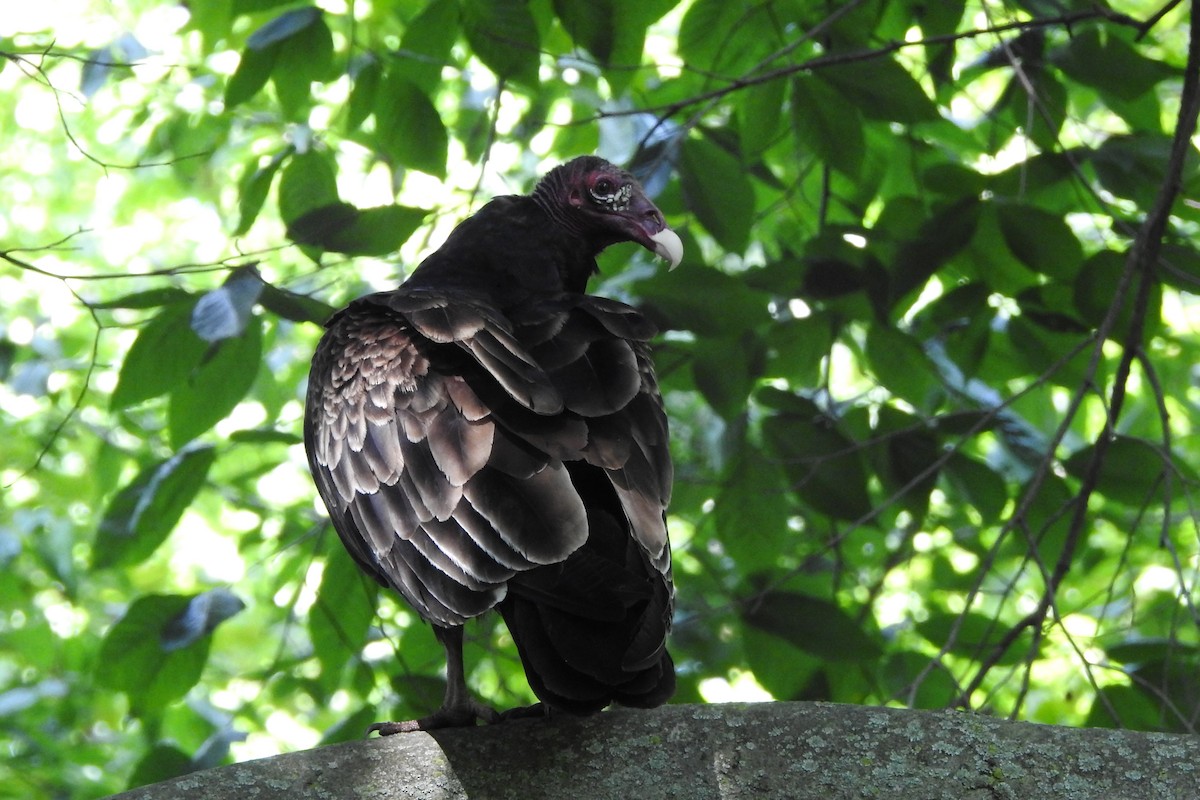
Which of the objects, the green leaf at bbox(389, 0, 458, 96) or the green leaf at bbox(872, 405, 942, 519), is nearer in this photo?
the green leaf at bbox(389, 0, 458, 96)

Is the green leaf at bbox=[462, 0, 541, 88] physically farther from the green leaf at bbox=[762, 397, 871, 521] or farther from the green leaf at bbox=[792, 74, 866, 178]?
the green leaf at bbox=[762, 397, 871, 521]

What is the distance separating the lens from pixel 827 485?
12.6 ft

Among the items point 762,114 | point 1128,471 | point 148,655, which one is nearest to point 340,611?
point 148,655

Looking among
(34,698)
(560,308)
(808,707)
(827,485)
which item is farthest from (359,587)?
(34,698)


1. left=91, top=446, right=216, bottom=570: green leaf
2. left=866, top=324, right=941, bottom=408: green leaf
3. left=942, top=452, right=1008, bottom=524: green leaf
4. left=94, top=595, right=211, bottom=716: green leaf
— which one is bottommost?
left=94, top=595, right=211, bottom=716: green leaf

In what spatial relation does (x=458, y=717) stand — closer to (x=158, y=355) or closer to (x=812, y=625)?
(x=812, y=625)

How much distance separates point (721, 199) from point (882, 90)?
22.7 inches

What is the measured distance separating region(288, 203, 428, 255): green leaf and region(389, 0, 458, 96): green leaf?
616mm

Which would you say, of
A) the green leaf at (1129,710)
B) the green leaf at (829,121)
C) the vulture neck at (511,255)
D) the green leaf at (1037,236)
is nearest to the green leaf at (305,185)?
the vulture neck at (511,255)

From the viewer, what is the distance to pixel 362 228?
3230 mm

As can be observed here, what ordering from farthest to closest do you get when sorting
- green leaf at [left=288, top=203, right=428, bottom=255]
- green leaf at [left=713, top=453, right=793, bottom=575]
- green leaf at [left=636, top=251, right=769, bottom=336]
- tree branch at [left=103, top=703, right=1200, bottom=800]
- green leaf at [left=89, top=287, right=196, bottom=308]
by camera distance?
1. green leaf at [left=713, top=453, right=793, bottom=575]
2. green leaf at [left=636, top=251, right=769, bottom=336]
3. green leaf at [left=288, top=203, right=428, bottom=255]
4. green leaf at [left=89, top=287, right=196, bottom=308]
5. tree branch at [left=103, top=703, right=1200, bottom=800]

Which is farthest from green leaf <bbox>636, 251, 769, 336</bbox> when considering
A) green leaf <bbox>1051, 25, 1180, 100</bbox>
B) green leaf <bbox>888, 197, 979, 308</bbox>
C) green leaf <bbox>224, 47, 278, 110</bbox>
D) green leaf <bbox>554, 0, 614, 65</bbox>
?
green leaf <bbox>224, 47, 278, 110</bbox>

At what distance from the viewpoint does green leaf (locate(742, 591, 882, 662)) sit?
329 cm

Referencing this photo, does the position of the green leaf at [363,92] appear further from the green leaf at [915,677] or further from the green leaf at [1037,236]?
the green leaf at [915,677]
